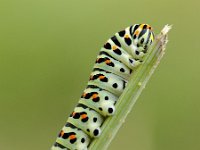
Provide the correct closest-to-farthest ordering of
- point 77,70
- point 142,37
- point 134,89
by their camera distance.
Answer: point 134,89
point 142,37
point 77,70

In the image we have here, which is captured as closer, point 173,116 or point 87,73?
point 173,116

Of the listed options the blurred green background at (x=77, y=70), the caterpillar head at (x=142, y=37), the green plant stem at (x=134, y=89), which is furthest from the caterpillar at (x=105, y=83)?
the blurred green background at (x=77, y=70)

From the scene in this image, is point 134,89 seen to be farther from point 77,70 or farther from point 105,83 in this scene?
point 77,70

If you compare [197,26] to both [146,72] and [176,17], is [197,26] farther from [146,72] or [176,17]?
[146,72]

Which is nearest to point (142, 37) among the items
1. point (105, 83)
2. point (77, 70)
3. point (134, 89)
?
point (105, 83)

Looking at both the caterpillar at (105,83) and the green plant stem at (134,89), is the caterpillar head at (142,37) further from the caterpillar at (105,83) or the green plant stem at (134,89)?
the green plant stem at (134,89)

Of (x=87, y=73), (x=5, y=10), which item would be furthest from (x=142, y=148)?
(x=5, y=10)
